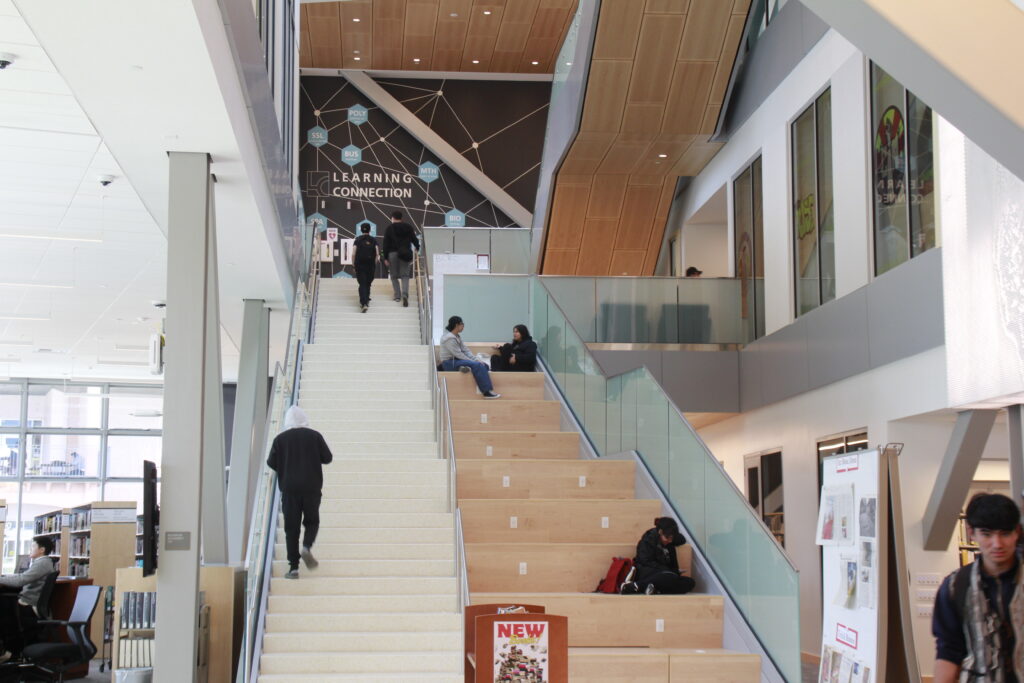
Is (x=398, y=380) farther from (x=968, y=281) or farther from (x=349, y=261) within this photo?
(x=349, y=261)

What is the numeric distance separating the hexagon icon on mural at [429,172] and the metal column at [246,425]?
1020 cm

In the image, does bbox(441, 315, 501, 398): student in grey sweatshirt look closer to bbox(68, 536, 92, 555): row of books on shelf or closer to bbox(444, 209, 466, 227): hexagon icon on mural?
bbox(68, 536, 92, 555): row of books on shelf

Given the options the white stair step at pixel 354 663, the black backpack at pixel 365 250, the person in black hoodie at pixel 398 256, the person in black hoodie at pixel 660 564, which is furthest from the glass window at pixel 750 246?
the white stair step at pixel 354 663

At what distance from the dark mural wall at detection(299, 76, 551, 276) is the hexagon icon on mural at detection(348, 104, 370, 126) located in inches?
0.9

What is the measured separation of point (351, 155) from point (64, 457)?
955 centimetres

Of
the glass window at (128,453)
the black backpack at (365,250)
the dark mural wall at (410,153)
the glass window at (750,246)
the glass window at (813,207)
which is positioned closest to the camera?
the glass window at (813,207)

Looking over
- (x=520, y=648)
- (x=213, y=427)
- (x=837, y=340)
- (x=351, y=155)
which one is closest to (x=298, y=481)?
(x=213, y=427)

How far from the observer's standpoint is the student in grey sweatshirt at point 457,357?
14012 mm

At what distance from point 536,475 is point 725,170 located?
7.95 meters

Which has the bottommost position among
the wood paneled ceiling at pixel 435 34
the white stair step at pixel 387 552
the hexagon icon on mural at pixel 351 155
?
Result: the white stair step at pixel 387 552

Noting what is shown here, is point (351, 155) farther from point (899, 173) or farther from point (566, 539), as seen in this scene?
point (566, 539)

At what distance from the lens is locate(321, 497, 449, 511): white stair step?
11.1 metres

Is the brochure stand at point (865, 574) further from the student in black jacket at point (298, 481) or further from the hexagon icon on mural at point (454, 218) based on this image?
the hexagon icon on mural at point (454, 218)

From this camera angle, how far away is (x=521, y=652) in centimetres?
523
